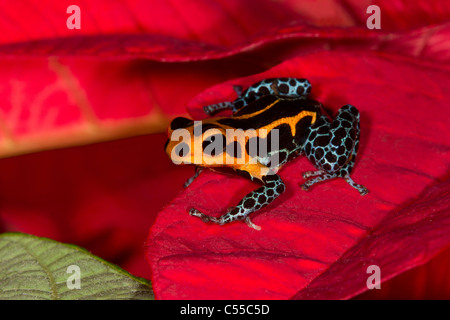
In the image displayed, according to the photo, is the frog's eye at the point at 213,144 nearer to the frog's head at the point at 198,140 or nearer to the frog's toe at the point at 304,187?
the frog's head at the point at 198,140

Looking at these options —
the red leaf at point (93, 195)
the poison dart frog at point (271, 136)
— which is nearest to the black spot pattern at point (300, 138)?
the poison dart frog at point (271, 136)

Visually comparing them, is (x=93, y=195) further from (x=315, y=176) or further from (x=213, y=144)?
(x=315, y=176)

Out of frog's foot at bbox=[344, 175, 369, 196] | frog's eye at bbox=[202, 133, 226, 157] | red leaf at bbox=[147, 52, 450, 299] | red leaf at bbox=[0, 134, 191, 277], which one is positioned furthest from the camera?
frog's eye at bbox=[202, 133, 226, 157]

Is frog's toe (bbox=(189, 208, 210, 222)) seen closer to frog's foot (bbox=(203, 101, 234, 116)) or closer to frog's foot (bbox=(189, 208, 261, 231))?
frog's foot (bbox=(189, 208, 261, 231))

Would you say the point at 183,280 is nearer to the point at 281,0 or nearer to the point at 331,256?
the point at 331,256

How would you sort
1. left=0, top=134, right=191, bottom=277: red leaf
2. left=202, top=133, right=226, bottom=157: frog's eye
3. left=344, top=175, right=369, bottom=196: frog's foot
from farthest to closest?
left=202, top=133, right=226, bottom=157: frog's eye, left=0, top=134, right=191, bottom=277: red leaf, left=344, top=175, right=369, bottom=196: frog's foot

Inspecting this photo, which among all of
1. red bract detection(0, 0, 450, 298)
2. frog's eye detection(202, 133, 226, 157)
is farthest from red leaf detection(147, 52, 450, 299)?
frog's eye detection(202, 133, 226, 157)
